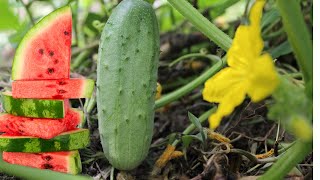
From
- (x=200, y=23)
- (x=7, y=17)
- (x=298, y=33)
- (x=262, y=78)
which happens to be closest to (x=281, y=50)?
(x=200, y=23)

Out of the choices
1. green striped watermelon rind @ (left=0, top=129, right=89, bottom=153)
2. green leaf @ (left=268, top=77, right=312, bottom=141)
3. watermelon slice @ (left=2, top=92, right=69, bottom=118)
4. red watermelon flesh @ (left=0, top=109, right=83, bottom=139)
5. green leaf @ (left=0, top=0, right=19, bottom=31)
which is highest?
green leaf @ (left=268, top=77, right=312, bottom=141)

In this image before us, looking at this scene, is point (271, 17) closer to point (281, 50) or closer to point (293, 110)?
point (281, 50)

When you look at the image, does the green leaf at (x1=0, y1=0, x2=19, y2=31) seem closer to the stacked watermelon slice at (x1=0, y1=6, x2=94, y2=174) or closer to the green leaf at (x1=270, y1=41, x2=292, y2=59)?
the stacked watermelon slice at (x1=0, y1=6, x2=94, y2=174)

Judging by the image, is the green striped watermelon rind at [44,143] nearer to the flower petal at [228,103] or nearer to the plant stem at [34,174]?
the plant stem at [34,174]

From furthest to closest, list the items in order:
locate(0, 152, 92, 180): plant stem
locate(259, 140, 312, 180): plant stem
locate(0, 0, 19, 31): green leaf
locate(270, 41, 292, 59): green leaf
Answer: locate(0, 0, 19, 31): green leaf
locate(270, 41, 292, 59): green leaf
locate(0, 152, 92, 180): plant stem
locate(259, 140, 312, 180): plant stem

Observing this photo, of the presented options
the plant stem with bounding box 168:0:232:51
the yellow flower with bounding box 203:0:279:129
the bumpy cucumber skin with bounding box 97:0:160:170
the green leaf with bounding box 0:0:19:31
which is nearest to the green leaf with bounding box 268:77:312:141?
the yellow flower with bounding box 203:0:279:129

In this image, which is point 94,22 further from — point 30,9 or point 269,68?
point 269,68
